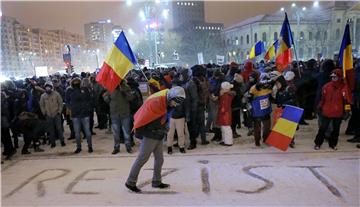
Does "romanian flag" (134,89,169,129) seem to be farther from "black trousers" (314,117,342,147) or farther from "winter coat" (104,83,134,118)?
"black trousers" (314,117,342,147)

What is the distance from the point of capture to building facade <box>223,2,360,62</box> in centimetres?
5728

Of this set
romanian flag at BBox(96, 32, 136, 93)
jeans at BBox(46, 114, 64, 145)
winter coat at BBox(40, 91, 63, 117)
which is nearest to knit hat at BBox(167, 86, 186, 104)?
romanian flag at BBox(96, 32, 136, 93)

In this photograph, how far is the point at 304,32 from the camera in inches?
2494

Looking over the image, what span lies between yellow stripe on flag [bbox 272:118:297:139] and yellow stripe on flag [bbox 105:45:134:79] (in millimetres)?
3431

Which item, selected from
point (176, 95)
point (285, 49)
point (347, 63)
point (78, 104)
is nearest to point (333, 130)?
point (347, 63)

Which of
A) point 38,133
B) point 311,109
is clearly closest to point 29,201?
point 38,133

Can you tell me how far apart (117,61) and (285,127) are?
3.81m

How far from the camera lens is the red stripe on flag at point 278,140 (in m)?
7.66

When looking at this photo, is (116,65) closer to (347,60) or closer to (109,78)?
(109,78)

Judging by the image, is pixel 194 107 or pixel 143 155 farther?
pixel 194 107

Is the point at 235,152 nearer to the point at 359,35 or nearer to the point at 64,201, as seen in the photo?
the point at 64,201

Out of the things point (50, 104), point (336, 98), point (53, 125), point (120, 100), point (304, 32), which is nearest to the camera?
point (336, 98)

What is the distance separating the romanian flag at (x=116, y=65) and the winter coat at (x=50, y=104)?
7.98 ft

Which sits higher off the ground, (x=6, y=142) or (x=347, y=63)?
(x=347, y=63)
